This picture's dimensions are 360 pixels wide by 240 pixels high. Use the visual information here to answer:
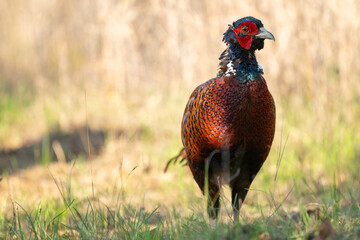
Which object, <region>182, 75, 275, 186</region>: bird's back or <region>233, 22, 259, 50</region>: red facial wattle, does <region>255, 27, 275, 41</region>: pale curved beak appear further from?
<region>182, 75, 275, 186</region>: bird's back

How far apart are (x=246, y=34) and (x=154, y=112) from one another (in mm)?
3572

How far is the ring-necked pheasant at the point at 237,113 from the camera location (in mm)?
2775

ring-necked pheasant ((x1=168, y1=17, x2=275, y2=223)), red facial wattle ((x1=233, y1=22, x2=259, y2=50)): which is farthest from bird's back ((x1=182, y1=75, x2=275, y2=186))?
red facial wattle ((x1=233, y1=22, x2=259, y2=50))

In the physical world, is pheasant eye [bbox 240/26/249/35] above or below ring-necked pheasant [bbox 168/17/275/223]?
above

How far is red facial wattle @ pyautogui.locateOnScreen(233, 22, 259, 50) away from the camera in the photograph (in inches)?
111

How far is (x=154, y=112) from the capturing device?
6.30 meters

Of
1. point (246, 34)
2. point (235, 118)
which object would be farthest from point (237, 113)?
point (246, 34)

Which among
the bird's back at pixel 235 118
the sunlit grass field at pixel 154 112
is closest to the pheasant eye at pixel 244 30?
the bird's back at pixel 235 118

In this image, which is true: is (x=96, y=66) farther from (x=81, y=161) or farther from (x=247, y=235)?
(x=247, y=235)

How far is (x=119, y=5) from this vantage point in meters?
6.62

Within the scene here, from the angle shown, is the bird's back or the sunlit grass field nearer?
the bird's back

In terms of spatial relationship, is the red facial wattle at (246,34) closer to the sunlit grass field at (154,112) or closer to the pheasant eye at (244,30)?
the pheasant eye at (244,30)

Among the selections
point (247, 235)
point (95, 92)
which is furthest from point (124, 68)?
point (247, 235)

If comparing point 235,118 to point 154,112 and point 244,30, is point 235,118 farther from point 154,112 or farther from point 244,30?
point 154,112
